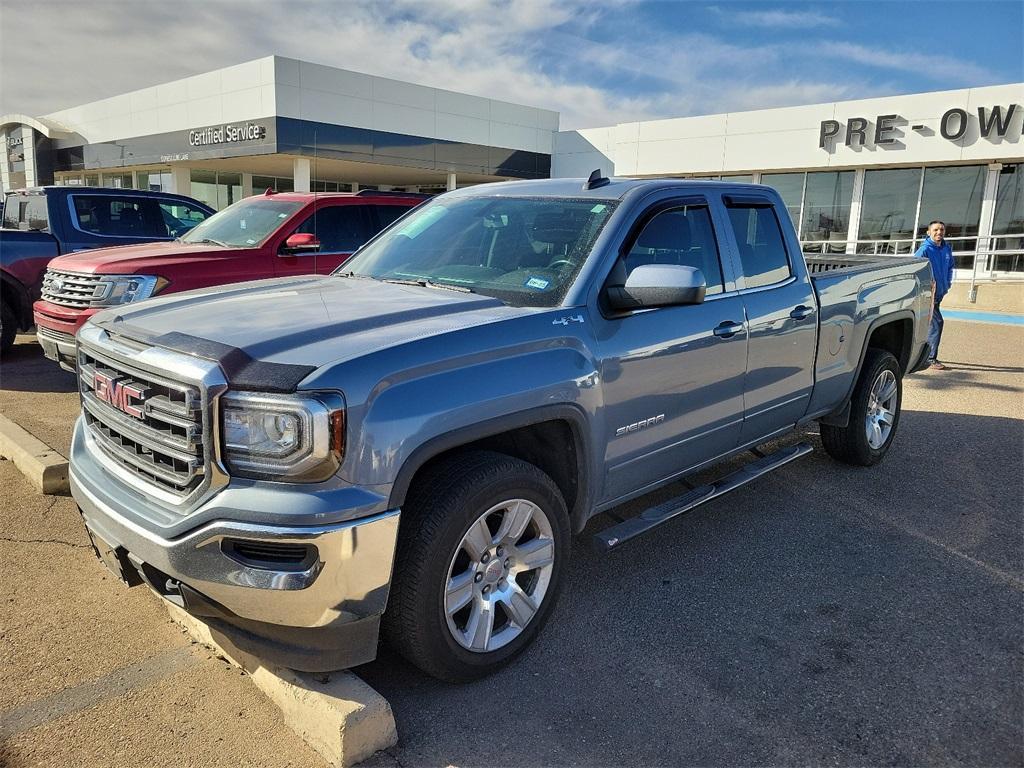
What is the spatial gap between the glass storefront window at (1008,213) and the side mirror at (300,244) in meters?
19.5

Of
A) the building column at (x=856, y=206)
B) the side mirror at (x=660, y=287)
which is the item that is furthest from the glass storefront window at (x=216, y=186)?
the side mirror at (x=660, y=287)

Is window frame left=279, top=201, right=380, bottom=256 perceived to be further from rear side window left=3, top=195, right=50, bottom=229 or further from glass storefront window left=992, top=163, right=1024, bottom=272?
glass storefront window left=992, top=163, right=1024, bottom=272

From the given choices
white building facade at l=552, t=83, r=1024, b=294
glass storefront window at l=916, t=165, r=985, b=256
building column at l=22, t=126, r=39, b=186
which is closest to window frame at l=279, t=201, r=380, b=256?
white building facade at l=552, t=83, r=1024, b=294

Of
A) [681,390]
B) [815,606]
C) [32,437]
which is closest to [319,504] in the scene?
[681,390]

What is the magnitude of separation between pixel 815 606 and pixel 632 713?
4.35 feet

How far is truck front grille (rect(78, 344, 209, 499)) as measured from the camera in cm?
247

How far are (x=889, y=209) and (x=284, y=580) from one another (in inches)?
944

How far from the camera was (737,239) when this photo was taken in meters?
4.27

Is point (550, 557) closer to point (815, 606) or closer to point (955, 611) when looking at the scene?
point (815, 606)

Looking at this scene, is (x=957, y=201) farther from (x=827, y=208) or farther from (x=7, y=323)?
(x=7, y=323)

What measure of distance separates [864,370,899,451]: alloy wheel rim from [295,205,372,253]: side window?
5.29m

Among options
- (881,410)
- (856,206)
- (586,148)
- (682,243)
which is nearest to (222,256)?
(682,243)

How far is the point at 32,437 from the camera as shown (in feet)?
17.8

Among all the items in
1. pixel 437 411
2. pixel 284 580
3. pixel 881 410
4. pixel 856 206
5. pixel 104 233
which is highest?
pixel 856 206
